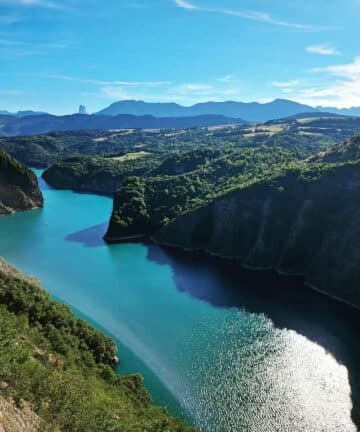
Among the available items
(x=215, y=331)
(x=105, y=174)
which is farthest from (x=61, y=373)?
(x=105, y=174)

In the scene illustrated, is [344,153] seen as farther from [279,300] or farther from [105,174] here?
[105,174]

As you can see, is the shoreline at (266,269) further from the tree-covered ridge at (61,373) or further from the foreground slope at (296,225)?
the tree-covered ridge at (61,373)

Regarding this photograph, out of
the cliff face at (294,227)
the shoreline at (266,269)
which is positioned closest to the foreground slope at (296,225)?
the cliff face at (294,227)

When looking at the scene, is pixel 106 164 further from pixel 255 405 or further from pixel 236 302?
pixel 255 405

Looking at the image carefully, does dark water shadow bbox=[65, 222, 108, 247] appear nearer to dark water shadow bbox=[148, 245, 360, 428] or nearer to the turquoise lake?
the turquoise lake

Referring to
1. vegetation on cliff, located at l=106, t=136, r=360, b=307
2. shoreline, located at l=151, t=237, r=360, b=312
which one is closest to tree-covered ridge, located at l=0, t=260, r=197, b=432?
shoreline, located at l=151, t=237, r=360, b=312
